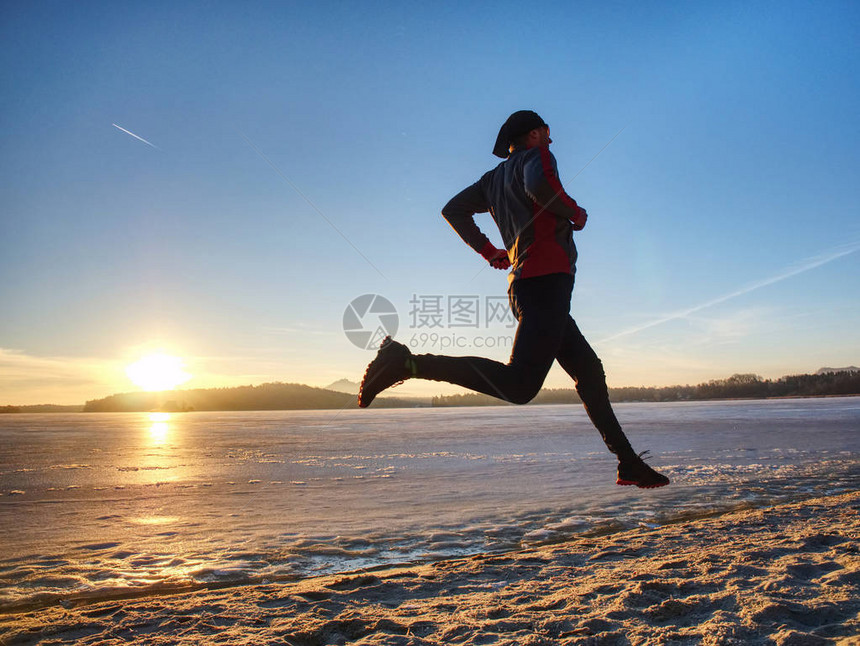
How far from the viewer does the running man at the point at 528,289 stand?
8.43 feet

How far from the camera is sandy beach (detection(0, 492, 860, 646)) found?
75.2 inches

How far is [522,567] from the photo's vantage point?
9.02 ft

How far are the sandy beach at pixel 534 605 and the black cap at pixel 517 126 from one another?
2.14m

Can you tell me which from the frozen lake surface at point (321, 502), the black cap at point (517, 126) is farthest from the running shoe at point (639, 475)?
the black cap at point (517, 126)

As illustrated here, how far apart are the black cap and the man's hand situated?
51cm

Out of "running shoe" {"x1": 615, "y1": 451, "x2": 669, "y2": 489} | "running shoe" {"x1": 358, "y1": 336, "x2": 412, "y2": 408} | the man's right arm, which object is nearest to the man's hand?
the man's right arm

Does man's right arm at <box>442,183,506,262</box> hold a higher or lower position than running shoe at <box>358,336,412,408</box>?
higher

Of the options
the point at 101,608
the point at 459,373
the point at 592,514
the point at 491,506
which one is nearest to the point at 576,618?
the point at 459,373

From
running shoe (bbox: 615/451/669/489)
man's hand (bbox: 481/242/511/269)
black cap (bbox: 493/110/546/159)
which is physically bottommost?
running shoe (bbox: 615/451/669/489)

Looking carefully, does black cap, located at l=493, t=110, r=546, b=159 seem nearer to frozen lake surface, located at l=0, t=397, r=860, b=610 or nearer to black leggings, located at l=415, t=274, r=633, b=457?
black leggings, located at l=415, t=274, r=633, b=457

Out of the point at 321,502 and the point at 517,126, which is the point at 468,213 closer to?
the point at 517,126

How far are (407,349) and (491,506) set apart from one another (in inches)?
95.1

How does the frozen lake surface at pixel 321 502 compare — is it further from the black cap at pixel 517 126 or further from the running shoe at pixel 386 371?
the black cap at pixel 517 126

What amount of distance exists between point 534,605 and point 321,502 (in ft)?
9.66
